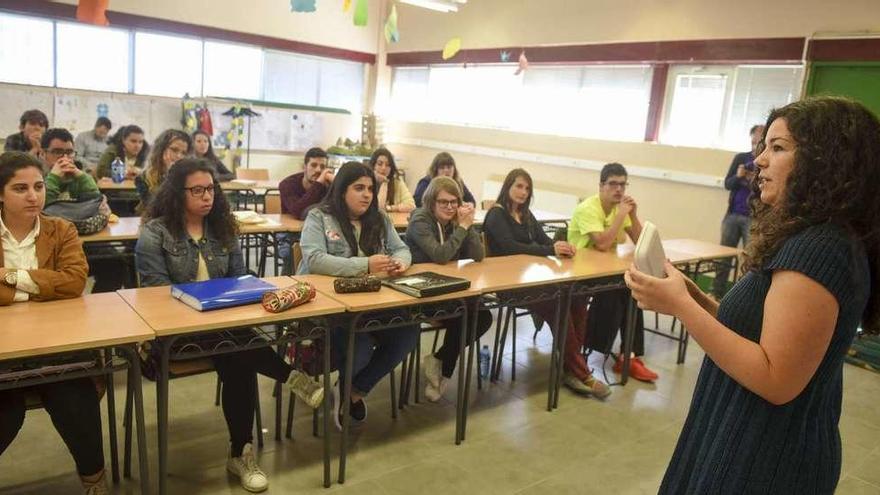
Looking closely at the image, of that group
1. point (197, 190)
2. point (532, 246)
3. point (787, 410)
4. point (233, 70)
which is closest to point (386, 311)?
point (197, 190)

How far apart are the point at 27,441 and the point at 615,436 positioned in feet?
8.56

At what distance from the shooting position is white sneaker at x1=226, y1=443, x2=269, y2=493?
94.9 inches

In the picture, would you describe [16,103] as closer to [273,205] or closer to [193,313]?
[273,205]

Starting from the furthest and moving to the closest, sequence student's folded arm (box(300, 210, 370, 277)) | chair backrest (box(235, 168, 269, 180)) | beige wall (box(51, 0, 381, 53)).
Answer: beige wall (box(51, 0, 381, 53)) → chair backrest (box(235, 168, 269, 180)) → student's folded arm (box(300, 210, 370, 277))

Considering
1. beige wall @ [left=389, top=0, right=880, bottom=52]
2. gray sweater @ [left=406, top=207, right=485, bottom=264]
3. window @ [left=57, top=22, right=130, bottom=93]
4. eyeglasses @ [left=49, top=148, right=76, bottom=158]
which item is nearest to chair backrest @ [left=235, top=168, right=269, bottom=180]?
eyeglasses @ [left=49, top=148, right=76, bottom=158]

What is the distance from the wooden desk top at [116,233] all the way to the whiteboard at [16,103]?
458 cm

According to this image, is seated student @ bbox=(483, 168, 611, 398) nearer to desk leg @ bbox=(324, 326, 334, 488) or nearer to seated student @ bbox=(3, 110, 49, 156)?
desk leg @ bbox=(324, 326, 334, 488)

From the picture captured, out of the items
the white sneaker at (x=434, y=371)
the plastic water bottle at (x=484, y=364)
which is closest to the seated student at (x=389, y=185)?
the plastic water bottle at (x=484, y=364)

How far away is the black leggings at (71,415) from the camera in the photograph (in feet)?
6.48

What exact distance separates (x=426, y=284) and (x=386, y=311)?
21cm

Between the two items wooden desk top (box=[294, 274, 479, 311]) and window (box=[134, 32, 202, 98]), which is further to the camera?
window (box=[134, 32, 202, 98])

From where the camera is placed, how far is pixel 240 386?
243cm

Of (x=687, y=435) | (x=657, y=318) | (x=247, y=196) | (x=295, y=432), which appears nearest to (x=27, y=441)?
(x=295, y=432)

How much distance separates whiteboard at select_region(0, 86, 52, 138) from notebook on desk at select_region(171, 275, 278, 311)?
20.4ft
